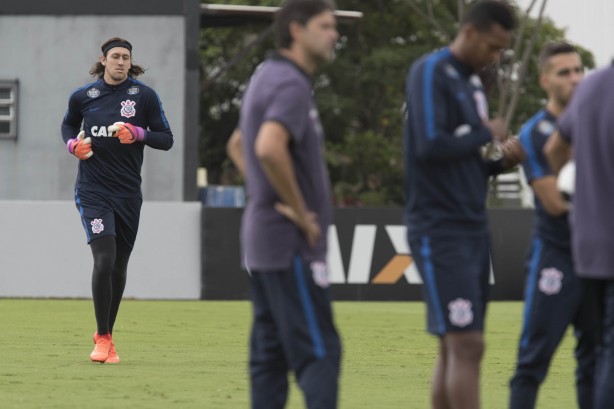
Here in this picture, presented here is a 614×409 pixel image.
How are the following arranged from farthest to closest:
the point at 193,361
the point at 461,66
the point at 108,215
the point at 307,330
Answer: the point at 193,361, the point at 108,215, the point at 461,66, the point at 307,330

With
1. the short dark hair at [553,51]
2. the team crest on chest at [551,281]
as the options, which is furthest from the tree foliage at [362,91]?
the team crest on chest at [551,281]

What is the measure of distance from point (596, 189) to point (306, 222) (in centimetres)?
104

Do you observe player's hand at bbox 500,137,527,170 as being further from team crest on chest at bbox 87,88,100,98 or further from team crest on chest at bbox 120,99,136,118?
team crest on chest at bbox 87,88,100,98

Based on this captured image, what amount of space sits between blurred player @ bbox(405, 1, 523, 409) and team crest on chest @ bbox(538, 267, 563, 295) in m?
0.42

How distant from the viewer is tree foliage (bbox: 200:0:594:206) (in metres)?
42.8

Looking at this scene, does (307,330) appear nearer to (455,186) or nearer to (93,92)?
(455,186)

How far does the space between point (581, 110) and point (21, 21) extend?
18063mm

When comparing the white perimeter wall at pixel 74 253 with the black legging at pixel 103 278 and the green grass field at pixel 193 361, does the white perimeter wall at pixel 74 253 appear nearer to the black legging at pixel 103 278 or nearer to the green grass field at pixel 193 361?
the green grass field at pixel 193 361

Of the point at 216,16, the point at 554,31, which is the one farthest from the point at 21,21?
the point at 554,31

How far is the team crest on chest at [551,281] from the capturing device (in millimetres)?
6535

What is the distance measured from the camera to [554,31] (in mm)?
48281

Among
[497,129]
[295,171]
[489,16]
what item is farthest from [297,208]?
[489,16]

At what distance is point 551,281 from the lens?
6551 millimetres

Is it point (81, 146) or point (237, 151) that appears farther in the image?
point (81, 146)
